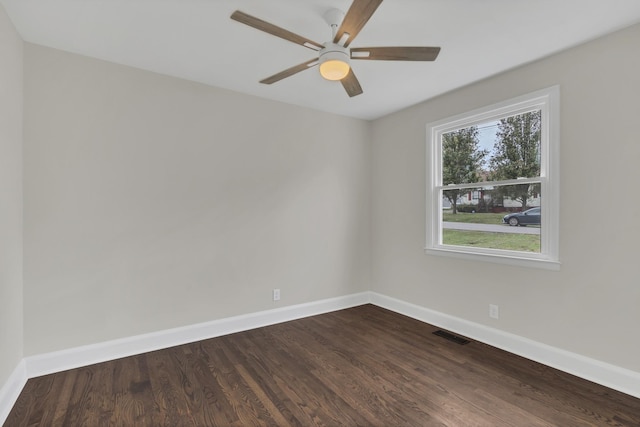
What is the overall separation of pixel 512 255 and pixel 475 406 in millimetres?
1448

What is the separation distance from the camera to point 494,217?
3.15 m

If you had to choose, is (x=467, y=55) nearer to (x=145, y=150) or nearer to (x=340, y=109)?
(x=340, y=109)

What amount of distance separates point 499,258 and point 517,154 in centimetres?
99

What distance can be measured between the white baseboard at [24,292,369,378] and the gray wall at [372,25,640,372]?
71.0 inches

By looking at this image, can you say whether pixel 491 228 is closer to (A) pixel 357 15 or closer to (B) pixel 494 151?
(B) pixel 494 151

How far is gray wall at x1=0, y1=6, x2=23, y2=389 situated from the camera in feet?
6.61

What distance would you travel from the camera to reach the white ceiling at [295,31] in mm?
2006

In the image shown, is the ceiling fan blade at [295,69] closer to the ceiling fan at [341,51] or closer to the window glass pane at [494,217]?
the ceiling fan at [341,51]

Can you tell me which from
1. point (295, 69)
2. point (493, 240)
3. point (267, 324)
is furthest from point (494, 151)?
point (267, 324)

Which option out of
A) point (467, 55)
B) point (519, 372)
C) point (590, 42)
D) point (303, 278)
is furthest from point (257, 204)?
point (590, 42)

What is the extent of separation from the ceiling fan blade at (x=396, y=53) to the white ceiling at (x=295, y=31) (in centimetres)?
29

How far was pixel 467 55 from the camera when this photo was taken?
261 cm

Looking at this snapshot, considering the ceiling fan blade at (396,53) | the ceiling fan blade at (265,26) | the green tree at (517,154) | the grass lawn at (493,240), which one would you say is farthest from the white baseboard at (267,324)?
the ceiling fan blade at (265,26)

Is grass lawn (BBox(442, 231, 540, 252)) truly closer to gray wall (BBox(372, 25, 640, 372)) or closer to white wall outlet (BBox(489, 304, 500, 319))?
gray wall (BBox(372, 25, 640, 372))
